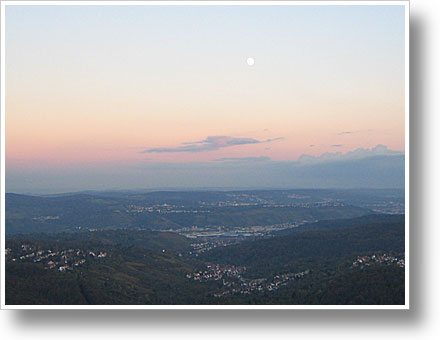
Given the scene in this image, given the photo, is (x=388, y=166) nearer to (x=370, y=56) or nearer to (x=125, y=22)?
(x=370, y=56)

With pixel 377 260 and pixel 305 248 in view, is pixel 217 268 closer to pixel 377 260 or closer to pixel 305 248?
pixel 305 248

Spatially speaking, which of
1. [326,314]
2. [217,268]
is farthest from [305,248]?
[326,314]

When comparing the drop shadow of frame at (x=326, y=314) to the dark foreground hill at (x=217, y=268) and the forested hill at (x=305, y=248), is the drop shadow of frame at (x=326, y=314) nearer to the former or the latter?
the dark foreground hill at (x=217, y=268)

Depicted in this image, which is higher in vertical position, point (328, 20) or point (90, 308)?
point (328, 20)

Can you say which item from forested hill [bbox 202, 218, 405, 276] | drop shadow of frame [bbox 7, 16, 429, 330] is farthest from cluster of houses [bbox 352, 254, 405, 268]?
drop shadow of frame [bbox 7, 16, 429, 330]

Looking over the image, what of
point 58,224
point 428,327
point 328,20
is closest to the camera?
point 428,327

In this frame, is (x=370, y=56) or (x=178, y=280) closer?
(x=370, y=56)

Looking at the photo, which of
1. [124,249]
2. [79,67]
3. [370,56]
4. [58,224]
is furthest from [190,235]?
[370,56]

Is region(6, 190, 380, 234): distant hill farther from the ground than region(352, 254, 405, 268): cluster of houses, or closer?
farther from the ground

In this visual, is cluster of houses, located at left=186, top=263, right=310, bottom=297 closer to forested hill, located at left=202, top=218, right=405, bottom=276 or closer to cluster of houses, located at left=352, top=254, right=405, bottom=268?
forested hill, located at left=202, top=218, right=405, bottom=276
